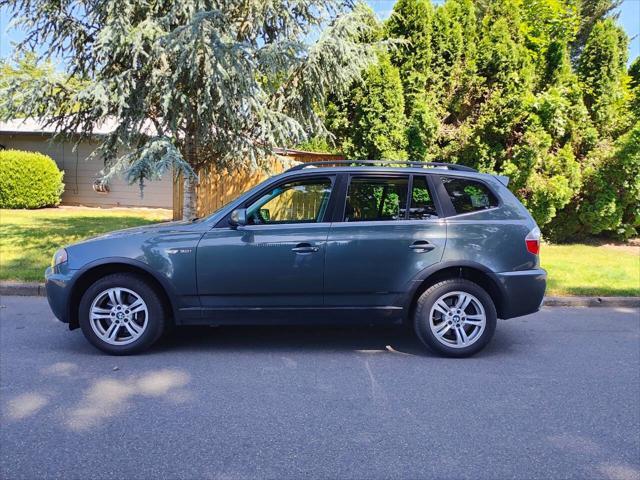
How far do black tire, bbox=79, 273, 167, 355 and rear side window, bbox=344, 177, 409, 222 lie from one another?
75.0 inches

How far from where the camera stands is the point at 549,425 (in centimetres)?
354

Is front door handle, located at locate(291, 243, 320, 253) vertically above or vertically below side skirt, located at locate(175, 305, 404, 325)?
above

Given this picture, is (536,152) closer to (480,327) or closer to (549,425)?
(480,327)

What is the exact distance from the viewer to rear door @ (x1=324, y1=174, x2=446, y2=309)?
4770 mm

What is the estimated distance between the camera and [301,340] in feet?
17.7

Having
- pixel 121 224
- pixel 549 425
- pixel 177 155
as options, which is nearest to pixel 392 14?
pixel 177 155

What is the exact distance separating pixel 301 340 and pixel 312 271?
3.26 ft

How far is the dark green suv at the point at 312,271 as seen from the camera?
4.75 m

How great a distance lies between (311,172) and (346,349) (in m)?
1.74

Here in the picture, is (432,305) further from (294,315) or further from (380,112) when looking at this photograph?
(380,112)

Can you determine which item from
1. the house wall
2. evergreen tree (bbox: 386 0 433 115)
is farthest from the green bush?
evergreen tree (bbox: 386 0 433 115)

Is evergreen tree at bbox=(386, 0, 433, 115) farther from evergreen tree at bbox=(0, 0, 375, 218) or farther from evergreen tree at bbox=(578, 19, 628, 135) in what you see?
evergreen tree at bbox=(578, 19, 628, 135)

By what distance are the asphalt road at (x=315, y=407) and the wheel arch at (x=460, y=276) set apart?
51cm

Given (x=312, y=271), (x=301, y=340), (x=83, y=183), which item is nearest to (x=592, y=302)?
(x=301, y=340)
